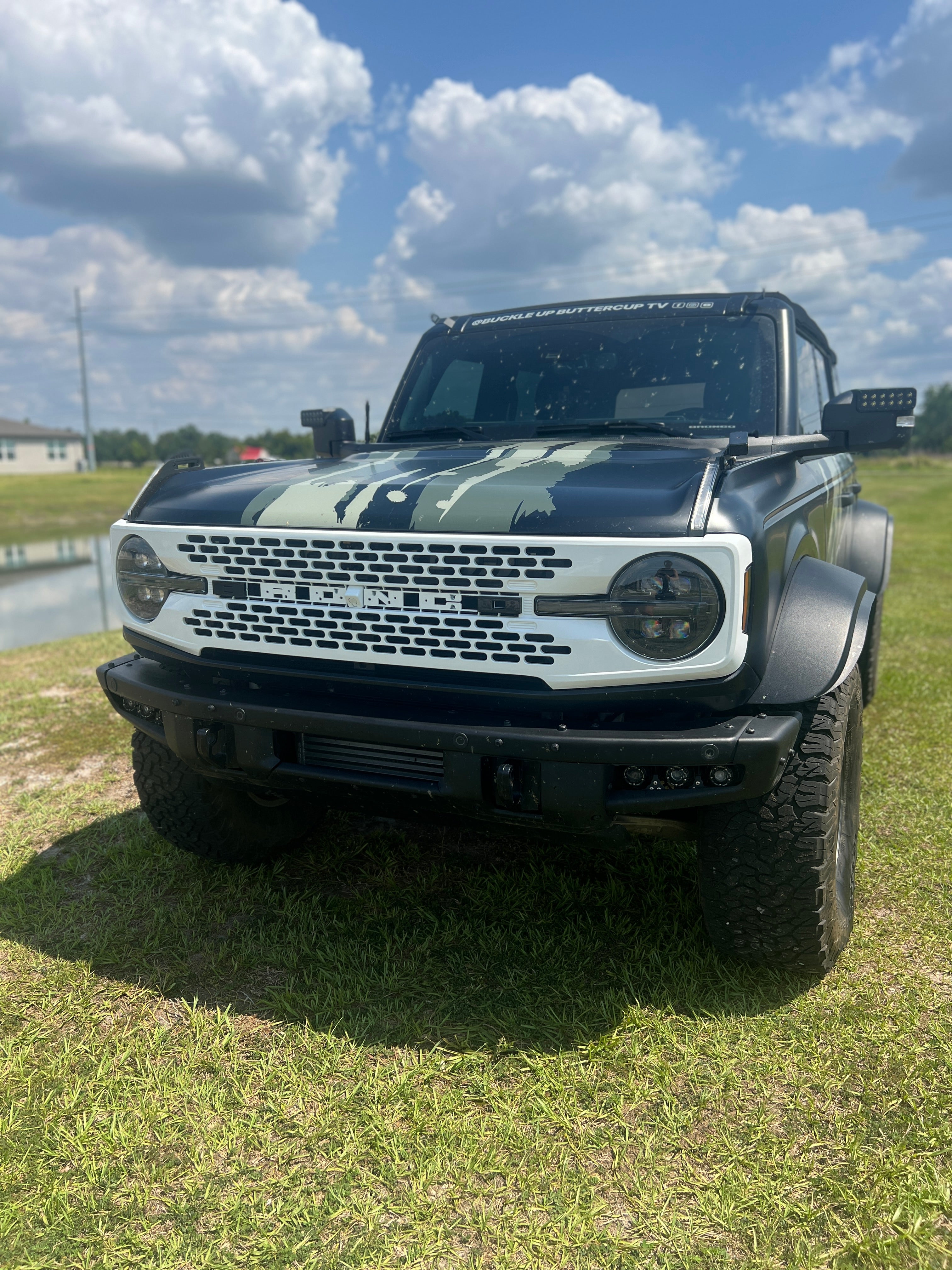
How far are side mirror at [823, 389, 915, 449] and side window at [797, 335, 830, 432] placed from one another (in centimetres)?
6

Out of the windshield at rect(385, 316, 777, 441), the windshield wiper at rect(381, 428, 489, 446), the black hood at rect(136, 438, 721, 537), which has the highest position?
the windshield at rect(385, 316, 777, 441)

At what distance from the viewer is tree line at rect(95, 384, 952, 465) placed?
74.8m

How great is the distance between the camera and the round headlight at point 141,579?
2.84 meters

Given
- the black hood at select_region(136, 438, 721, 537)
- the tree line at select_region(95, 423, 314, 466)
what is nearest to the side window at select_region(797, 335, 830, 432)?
the black hood at select_region(136, 438, 721, 537)

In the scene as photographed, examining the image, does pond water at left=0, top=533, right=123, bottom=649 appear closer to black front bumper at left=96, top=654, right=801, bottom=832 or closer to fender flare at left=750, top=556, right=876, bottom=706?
black front bumper at left=96, top=654, right=801, bottom=832

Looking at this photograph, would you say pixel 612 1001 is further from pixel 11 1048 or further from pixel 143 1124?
pixel 11 1048

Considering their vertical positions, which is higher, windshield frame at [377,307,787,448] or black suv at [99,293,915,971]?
windshield frame at [377,307,787,448]

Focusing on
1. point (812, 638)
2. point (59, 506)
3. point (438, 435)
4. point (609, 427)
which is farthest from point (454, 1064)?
point (59, 506)

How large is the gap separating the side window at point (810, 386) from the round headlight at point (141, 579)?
218 cm

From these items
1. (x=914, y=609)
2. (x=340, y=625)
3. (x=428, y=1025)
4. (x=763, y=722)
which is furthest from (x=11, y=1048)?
(x=914, y=609)

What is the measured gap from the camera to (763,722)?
2.26 m

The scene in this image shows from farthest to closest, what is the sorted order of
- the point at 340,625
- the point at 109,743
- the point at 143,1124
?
the point at 109,743 < the point at 340,625 < the point at 143,1124

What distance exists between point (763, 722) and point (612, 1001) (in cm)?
98

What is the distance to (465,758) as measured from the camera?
2.34 m
